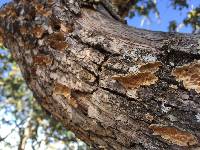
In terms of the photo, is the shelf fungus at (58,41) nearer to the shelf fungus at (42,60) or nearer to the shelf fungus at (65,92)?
the shelf fungus at (42,60)

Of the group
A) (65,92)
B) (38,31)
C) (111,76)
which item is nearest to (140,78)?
(111,76)

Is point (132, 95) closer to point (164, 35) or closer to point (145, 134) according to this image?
point (145, 134)

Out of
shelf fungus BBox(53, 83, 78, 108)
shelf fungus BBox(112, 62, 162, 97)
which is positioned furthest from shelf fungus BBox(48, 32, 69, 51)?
shelf fungus BBox(112, 62, 162, 97)

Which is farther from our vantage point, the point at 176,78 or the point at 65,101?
the point at 65,101

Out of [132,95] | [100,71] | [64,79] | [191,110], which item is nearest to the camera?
[191,110]

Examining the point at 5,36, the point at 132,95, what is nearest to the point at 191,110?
the point at 132,95

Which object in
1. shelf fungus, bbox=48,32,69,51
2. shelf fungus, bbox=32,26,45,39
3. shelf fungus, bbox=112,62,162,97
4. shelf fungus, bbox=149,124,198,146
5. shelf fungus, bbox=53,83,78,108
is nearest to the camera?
shelf fungus, bbox=149,124,198,146

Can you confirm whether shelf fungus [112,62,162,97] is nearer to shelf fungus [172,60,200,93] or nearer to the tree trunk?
the tree trunk
